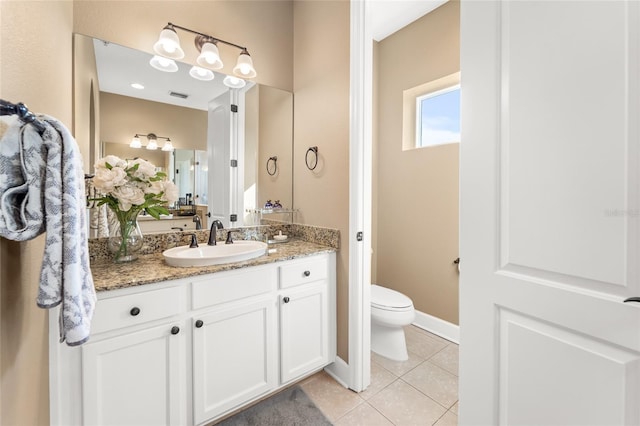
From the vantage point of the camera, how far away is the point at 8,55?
56 centimetres

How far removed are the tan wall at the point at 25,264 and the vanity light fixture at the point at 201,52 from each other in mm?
547

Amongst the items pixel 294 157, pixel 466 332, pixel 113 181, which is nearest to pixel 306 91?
pixel 294 157

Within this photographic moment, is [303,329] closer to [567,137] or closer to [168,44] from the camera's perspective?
[567,137]

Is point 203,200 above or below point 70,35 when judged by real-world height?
below

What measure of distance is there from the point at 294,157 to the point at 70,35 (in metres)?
1.39

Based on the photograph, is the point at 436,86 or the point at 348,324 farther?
the point at 436,86

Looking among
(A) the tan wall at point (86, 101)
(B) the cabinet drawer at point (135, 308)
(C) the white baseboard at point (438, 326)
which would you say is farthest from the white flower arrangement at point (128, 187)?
(C) the white baseboard at point (438, 326)

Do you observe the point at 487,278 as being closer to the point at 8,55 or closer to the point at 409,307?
the point at 409,307

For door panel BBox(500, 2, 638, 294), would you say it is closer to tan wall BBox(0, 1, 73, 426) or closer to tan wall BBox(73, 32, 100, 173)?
tan wall BBox(0, 1, 73, 426)

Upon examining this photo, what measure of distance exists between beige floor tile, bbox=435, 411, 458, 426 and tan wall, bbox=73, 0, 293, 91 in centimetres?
241

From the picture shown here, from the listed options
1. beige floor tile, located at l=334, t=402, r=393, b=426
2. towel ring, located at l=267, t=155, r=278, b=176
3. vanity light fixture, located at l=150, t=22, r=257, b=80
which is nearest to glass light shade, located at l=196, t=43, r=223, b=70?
vanity light fixture, located at l=150, t=22, r=257, b=80

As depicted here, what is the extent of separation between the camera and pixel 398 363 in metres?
2.00

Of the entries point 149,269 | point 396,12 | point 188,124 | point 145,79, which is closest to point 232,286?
point 149,269

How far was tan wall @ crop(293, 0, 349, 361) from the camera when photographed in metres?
1.77
